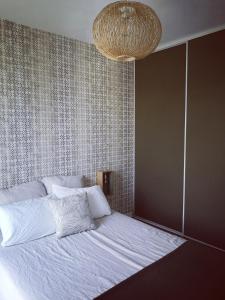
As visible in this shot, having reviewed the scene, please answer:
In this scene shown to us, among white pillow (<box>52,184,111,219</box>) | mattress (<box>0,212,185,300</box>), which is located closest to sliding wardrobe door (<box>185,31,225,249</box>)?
mattress (<box>0,212,185,300</box>)

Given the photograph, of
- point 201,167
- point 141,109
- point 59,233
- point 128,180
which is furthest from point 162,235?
point 141,109

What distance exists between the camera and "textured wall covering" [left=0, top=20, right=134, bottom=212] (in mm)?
2311

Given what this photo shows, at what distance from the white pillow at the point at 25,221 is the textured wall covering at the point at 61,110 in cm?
48

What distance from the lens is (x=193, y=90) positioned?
9.02ft

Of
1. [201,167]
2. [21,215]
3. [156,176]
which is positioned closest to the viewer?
[21,215]

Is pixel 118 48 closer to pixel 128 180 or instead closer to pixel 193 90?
pixel 193 90

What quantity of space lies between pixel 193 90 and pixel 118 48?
1.54m

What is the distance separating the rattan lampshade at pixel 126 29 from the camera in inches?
55.6

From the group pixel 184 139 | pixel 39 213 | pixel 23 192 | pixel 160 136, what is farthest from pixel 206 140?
pixel 23 192

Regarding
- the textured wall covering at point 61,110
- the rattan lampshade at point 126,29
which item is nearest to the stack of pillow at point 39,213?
the textured wall covering at point 61,110

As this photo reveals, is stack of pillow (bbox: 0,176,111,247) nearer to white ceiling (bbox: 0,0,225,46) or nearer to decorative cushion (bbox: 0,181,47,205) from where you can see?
decorative cushion (bbox: 0,181,47,205)

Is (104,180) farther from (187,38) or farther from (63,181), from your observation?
(187,38)

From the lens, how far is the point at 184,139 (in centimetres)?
287

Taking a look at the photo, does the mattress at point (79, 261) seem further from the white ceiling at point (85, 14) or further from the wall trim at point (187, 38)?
the wall trim at point (187, 38)
